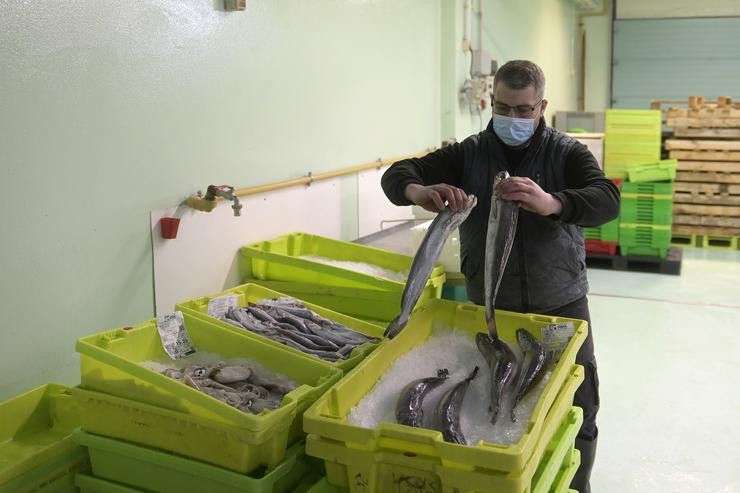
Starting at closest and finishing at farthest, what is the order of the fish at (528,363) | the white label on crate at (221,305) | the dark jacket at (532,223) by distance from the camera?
the fish at (528,363) < the dark jacket at (532,223) < the white label on crate at (221,305)

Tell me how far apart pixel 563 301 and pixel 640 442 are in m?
1.56

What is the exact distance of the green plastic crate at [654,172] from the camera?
22.8 ft

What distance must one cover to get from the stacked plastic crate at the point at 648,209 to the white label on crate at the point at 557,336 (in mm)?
5182

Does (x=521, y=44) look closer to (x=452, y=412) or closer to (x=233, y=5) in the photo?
(x=233, y=5)

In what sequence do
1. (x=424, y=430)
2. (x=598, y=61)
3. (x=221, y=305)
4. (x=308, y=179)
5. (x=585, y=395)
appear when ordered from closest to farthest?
(x=424, y=430)
(x=585, y=395)
(x=221, y=305)
(x=308, y=179)
(x=598, y=61)

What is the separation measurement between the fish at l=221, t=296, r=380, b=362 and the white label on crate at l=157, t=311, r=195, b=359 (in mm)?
209

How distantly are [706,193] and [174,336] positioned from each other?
7.05m

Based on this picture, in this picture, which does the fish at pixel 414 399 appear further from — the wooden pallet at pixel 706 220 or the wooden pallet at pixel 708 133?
the wooden pallet at pixel 706 220

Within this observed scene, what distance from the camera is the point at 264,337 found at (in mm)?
2480

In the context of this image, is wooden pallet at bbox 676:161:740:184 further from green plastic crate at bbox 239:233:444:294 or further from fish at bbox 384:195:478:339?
fish at bbox 384:195:478:339

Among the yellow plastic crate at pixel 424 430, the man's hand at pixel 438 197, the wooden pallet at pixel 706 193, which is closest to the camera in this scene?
the yellow plastic crate at pixel 424 430

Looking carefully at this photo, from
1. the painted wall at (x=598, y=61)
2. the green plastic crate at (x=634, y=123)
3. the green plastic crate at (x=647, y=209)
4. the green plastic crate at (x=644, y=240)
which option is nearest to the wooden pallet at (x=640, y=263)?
the green plastic crate at (x=644, y=240)

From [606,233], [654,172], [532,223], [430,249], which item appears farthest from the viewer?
[606,233]

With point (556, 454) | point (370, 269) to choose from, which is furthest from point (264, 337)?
point (370, 269)
